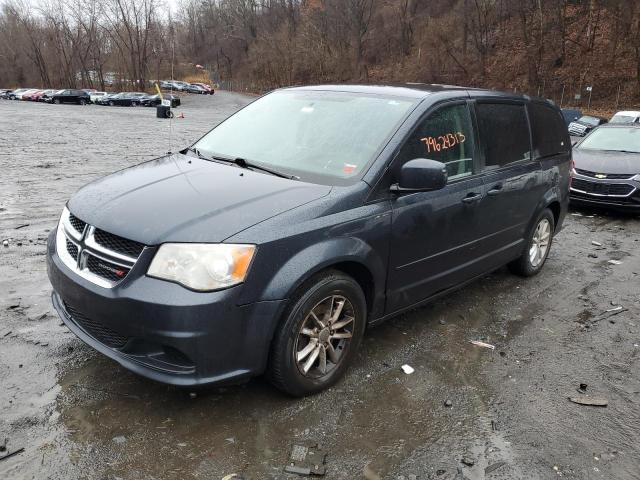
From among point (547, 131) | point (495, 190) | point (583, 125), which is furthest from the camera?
point (583, 125)

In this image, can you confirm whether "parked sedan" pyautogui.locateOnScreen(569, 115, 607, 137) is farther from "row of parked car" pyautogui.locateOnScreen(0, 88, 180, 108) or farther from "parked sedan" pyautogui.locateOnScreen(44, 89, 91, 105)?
"parked sedan" pyautogui.locateOnScreen(44, 89, 91, 105)

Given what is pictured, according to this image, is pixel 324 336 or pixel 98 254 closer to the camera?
pixel 98 254

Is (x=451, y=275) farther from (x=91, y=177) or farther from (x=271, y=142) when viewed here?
(x=91, y=177)

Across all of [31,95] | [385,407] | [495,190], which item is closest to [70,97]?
[31,95]

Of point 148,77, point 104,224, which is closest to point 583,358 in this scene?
point 104,224

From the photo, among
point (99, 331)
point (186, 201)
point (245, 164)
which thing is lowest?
point (99, 331)

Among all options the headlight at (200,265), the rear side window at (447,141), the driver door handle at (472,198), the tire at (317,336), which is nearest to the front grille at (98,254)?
the headlight at (200,265)

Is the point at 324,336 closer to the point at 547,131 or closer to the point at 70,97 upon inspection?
the point at 547,131

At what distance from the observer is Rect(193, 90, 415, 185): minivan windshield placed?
3.57m

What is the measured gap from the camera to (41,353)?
11.9 ft

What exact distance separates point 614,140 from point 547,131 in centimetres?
544

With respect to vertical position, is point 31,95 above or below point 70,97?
below

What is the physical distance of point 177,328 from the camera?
2674 mm

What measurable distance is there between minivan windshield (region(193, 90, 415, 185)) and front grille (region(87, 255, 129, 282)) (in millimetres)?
1273
